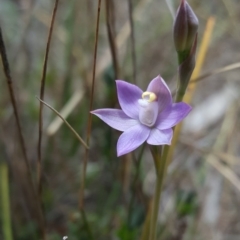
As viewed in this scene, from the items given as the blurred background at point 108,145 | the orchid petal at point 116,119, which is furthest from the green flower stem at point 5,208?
the orchid petal at point 116,119

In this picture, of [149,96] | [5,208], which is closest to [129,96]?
[149,96]

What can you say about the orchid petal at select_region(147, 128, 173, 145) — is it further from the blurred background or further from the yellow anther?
the blurred background

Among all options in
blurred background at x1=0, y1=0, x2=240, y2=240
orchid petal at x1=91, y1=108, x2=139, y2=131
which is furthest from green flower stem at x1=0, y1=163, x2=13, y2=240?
orchid petal at x1=91, y1=108, x2=139, y2=131

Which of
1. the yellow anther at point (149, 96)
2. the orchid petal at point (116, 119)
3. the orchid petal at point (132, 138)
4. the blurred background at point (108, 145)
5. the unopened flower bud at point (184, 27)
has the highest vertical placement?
the unopened flower bud at point (184, 27)

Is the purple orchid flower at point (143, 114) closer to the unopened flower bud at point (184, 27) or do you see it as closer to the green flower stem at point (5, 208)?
the unopened flower bud at point (184, 27)

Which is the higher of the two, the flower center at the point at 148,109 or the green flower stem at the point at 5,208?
the flower center at the point at 148,109

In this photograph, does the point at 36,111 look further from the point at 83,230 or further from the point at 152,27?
the point at 152,27
